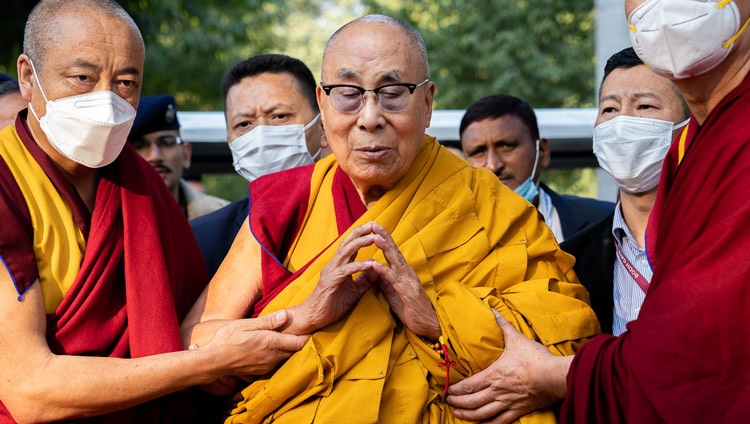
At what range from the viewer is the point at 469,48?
1730 centimetres

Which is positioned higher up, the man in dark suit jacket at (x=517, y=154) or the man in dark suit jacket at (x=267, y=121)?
the man in dark suit jacket at (x=267, y=121)

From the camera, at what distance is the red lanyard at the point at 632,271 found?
147 inches

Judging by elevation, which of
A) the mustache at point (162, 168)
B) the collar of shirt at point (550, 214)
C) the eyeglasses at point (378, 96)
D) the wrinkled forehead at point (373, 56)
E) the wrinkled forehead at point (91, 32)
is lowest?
the collar of shirt at point (550, 214)

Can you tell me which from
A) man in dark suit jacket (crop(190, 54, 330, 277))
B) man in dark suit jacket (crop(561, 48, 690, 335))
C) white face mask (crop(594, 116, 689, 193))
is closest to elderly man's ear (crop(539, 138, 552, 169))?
man in dark suit jacket (crop(190, 54, 330, 277))

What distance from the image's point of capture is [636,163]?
12.7 feet

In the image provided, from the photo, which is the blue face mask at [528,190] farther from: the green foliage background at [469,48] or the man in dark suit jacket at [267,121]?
the green foliage background at [469,48]

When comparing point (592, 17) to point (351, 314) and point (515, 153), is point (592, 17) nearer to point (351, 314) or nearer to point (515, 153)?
point (515, 153)

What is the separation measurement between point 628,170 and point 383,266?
1376 millimetres

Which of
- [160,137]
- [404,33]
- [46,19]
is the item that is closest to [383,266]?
[404,33]

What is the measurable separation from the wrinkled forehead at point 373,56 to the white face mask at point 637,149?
1.04 m

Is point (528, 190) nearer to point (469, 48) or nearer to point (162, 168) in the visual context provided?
point (162, 168)

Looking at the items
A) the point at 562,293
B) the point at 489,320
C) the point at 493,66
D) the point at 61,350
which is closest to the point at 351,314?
the point at 489,320

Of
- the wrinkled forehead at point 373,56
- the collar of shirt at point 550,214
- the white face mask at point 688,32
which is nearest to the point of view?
the white face mask at point 688,32

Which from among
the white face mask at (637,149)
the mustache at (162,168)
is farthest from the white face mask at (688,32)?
the mustache at (162,168)
